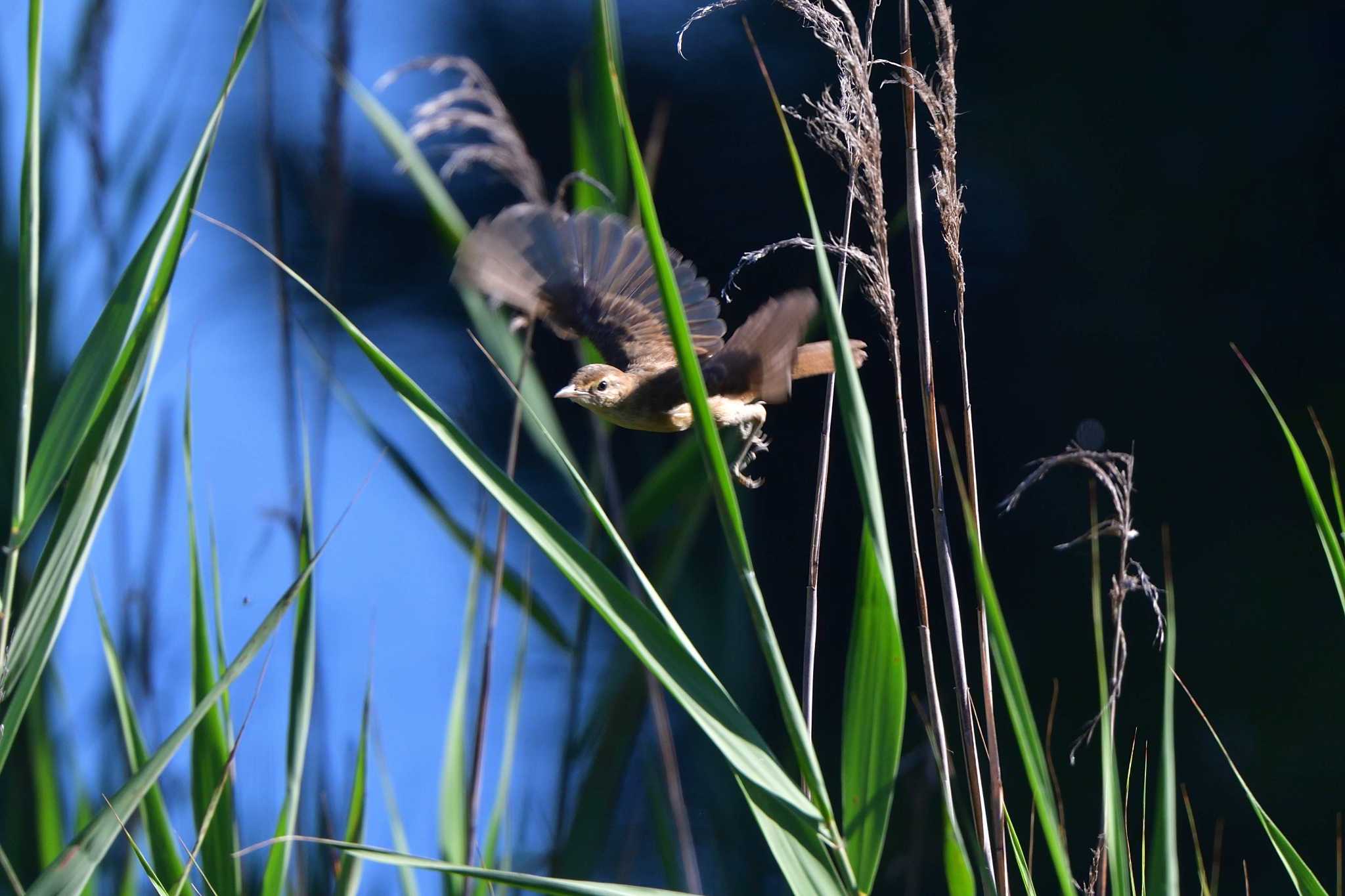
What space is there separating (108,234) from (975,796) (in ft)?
2.63

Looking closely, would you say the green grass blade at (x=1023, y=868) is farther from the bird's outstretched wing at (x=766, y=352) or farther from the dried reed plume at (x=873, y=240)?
the bird's outstretched wing at (x=766, y=352)

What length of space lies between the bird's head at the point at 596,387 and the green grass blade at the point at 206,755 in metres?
0.35

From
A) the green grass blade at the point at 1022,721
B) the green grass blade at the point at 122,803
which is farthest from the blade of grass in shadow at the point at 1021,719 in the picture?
the green grass blade at the point at 122,803

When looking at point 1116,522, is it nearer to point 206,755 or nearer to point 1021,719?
point 1021,719

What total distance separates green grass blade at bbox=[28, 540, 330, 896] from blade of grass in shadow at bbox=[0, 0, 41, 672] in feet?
0.30

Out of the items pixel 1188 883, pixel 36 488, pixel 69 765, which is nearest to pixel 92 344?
pixel 36 488

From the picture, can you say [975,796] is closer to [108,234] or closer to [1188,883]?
[108,234]

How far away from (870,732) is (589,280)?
689mm

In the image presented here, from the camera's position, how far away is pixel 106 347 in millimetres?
673

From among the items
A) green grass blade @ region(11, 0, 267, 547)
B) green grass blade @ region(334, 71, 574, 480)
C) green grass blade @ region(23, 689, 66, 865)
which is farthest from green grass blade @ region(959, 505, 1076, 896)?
green grass blade @ region(23, 689, 66, 865)

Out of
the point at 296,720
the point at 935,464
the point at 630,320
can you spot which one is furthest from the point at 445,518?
the point at 630,320

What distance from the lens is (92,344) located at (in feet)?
2.21

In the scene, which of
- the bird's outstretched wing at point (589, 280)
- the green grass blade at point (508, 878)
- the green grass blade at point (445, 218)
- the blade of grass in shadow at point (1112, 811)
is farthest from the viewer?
the bird's outstretched wing at point (589, 280)

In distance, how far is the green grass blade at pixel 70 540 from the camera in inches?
25.2
